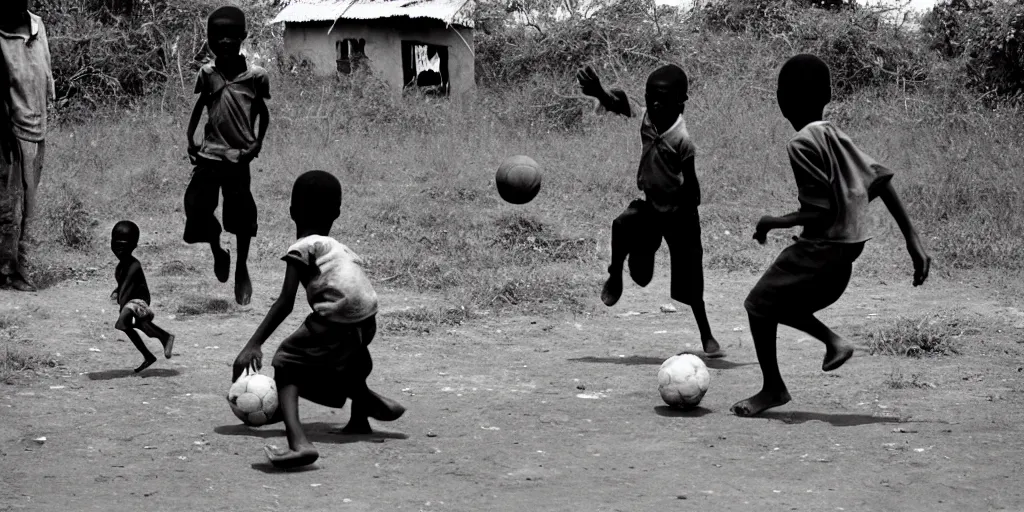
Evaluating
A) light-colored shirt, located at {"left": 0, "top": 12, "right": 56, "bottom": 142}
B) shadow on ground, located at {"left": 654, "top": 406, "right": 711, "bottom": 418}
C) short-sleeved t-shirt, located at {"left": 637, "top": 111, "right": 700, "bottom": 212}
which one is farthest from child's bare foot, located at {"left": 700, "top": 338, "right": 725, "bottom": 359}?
light-colored shirt, located at {"left": 0, "top": 12, "right": 56, "bottom": 142}

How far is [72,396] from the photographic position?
5535 mm

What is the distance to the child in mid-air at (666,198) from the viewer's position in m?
6.30

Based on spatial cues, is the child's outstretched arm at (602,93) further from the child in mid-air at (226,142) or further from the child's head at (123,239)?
the child's head at (123,239)

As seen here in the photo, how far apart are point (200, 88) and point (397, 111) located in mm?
8540

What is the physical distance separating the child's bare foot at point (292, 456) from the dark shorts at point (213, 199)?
3.65 metres

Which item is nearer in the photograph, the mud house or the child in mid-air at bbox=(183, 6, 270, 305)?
the child in mid-air at bbox=(183, 6, 270, 305)

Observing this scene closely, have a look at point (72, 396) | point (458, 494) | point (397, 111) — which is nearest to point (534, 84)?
point (397, 111)

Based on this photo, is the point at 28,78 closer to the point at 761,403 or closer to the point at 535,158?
the point at 761,403

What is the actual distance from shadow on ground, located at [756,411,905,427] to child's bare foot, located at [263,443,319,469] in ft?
6.78

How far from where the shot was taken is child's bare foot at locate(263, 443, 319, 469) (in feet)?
13.7

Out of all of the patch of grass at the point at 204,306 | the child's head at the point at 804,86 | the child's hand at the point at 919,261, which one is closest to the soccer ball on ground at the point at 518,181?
the patch of grass at the point at 204,306

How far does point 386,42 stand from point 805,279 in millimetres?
13545

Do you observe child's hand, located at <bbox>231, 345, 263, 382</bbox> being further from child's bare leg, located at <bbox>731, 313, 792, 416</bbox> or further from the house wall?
the house wall

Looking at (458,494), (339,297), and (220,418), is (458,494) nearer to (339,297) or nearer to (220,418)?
(339,297)
